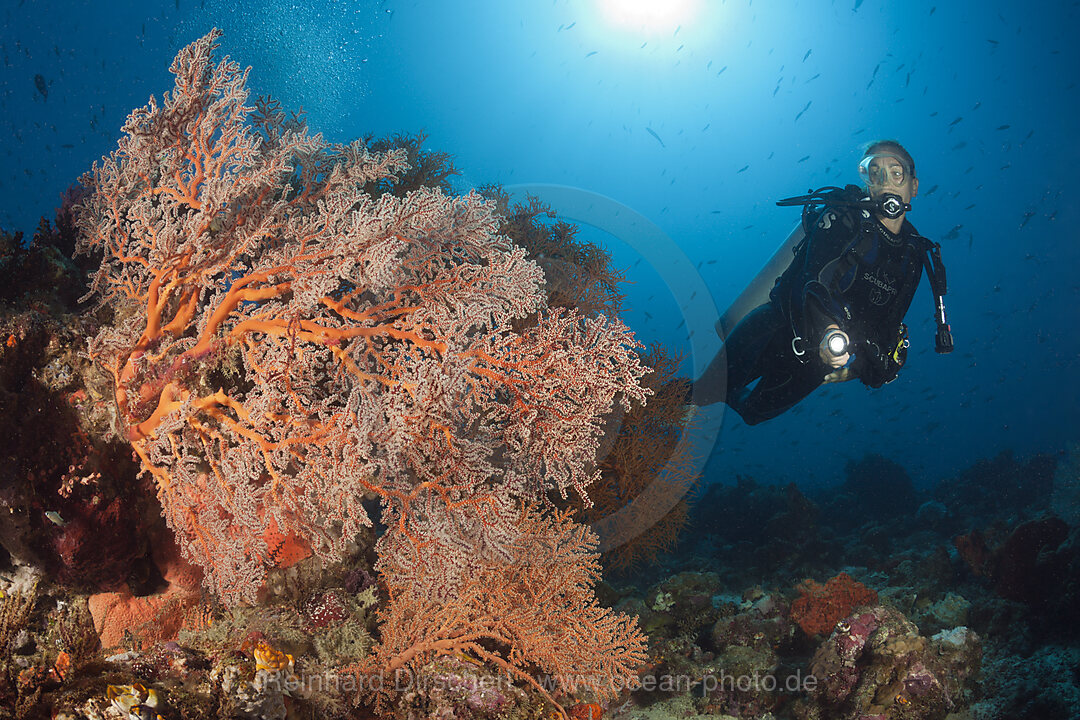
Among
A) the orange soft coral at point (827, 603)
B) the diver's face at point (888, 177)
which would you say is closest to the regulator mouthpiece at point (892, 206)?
the diver's face at point (888, 177)

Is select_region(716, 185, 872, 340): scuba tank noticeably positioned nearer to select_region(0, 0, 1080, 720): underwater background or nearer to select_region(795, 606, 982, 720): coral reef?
select_region(0, 0, 1080, 720): underwater background

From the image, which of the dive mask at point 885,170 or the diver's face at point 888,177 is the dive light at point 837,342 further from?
the dive mask at point 885,170

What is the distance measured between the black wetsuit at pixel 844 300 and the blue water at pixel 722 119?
996 inches

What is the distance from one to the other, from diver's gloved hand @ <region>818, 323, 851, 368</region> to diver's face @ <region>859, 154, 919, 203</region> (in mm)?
2107

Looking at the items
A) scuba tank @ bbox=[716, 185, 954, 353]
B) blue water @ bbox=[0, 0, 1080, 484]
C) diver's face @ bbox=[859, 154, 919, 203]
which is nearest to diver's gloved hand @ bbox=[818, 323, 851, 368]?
scuba tank @ bbox=[716, 185, 954, 353]

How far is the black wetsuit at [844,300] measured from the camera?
583 cm

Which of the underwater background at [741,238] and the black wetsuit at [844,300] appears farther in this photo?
the black wetsuit at [844,300]

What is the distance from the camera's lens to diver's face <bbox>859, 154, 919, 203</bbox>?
6195 millimetres

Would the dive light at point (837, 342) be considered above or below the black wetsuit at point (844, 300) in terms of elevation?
below

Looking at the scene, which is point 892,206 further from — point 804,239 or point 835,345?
point 835,345

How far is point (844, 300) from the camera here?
621 cm

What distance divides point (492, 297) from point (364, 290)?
983 mm

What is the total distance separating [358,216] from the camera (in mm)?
2865

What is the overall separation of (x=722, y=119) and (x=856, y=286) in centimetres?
7528
